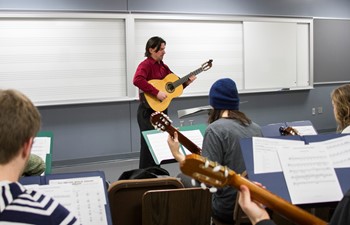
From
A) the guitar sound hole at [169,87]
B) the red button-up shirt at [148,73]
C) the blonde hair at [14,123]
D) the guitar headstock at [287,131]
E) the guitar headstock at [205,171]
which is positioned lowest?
the guitar headstock at [287,131]

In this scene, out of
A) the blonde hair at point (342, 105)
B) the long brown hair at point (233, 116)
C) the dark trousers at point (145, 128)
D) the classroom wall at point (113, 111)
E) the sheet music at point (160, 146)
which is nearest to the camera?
the long brown hair at point (233, 116)

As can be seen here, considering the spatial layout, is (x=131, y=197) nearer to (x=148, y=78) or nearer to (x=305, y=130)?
(x=305, y=130)

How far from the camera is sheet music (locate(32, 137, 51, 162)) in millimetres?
2717

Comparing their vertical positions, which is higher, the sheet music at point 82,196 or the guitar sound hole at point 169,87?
the guitar sound hole at point 169,87

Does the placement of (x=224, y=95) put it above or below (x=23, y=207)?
above

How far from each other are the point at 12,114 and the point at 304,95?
21.3ft

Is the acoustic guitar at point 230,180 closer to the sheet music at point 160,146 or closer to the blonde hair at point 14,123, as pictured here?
the blonde hair at point 14,123

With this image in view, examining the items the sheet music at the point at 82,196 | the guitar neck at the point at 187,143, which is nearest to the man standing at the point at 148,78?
the guitar neck at the point at 187,143

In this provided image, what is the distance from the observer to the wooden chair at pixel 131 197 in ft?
7.30

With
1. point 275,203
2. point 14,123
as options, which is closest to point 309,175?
point 275,203

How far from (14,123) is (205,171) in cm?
61

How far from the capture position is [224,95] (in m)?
2.48

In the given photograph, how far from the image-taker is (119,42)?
5.46 m

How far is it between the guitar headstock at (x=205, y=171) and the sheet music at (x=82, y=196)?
1.89ft
